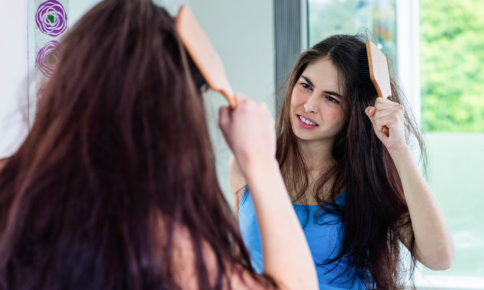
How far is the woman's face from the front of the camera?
1.17m

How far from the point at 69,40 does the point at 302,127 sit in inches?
29.9

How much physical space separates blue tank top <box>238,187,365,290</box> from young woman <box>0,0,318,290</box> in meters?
0.58

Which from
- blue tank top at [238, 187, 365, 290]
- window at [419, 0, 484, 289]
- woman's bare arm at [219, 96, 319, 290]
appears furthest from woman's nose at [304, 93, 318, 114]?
window at [419, 0, 484, 289]

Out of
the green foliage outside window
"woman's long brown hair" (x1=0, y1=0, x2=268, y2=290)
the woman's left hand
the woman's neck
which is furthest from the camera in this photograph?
the green foliage outside window

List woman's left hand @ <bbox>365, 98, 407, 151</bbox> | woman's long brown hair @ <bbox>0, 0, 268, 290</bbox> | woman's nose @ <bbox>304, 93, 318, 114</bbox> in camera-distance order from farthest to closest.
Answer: woman's nose @ <bbox>304, 93, 318, 114</bbox>, woman's left hand @ <bbox>365, 98, 407, 151</bbox>, woman's long brown hair @ <bbox>0, 0, 268, 290</bbox>

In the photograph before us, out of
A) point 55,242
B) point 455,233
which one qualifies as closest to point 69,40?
point 55,242

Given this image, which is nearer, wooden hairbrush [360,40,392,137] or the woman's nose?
wooden hairbrush [360,40,392,137]

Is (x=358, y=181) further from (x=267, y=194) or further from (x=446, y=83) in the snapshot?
(x=446, y=83)

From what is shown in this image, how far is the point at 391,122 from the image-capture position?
1005mm

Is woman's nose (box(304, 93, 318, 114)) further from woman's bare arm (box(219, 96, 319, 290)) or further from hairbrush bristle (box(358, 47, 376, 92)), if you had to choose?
woman's bare arm (box(219, 96, 319, 290))

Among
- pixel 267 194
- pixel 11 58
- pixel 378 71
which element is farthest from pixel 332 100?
pixel 11 58

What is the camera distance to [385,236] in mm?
1105

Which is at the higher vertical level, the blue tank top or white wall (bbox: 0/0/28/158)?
white wall (bbox: 0/0/28/158)

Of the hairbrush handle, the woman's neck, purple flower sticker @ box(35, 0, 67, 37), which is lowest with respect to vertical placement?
the woman's neck
